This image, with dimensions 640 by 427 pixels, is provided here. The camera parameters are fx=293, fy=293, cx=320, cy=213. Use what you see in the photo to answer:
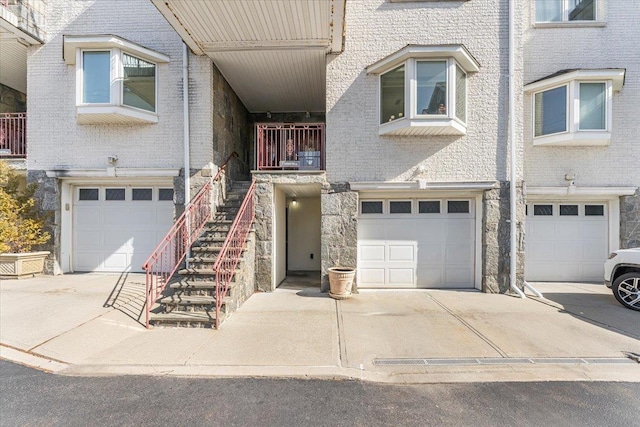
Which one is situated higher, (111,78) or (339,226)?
(111,78)

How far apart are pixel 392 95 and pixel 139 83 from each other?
598 centimetres

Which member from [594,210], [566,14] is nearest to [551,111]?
[566,14]

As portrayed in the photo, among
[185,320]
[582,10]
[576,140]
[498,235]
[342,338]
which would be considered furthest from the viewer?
[582,10]

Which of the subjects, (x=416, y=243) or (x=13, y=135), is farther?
(x=13, y=135)

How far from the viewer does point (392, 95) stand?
6668 millimetres

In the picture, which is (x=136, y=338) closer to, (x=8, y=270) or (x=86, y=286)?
(x=86, y=286)

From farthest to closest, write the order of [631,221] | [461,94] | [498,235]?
[631,221] → [498,235] → [461,94]

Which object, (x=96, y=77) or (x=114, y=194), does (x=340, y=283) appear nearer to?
(x=114, y=194)

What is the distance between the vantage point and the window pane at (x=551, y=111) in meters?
7.14

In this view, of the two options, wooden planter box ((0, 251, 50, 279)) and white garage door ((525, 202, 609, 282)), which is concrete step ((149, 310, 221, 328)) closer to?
wooden planter box ((0, 251, 50, 279))

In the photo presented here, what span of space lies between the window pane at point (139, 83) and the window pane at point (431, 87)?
6.25 meters

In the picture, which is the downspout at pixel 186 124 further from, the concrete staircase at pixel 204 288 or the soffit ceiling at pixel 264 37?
the concrete staircase at pixel 204 288

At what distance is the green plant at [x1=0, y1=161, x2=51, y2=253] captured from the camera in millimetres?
6797

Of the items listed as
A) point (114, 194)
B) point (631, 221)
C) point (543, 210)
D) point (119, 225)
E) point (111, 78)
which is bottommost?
point (119, 225)
